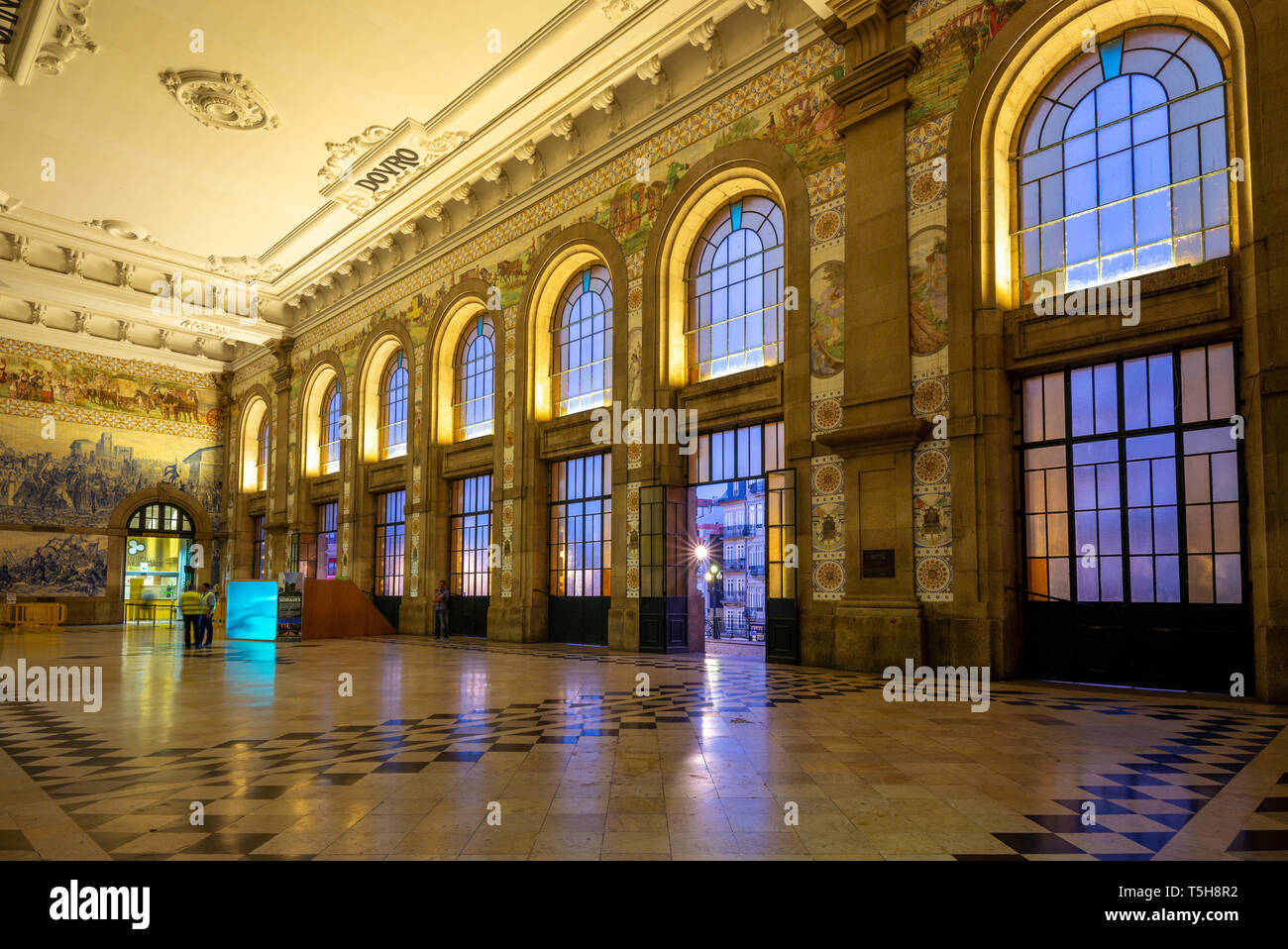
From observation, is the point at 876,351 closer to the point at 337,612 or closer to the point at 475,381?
the point at 475,381

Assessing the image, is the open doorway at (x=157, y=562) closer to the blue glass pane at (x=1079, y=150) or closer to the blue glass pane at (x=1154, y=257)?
the blue glass pane at (x=1079, y=150)

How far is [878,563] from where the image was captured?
1186 cm

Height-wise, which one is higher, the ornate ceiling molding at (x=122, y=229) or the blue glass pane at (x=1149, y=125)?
the ornate ceiling molding at (x=122, y=229)

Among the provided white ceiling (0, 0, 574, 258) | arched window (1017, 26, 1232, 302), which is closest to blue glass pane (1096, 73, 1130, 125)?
arched window (1017, 26, 1232, 302)

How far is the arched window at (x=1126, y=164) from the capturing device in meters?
9.77

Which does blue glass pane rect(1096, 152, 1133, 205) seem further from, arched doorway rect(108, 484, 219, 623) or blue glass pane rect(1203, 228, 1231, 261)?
arched doorway rect(108, 484, 219, 623)

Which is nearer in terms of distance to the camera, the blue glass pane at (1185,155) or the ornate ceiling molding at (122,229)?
the blue glass pane at (1185,155)

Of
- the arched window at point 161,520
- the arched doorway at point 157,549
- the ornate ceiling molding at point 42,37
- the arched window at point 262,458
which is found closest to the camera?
the ornate ceiling molding at point 42,37

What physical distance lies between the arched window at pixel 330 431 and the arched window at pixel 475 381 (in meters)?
6.73

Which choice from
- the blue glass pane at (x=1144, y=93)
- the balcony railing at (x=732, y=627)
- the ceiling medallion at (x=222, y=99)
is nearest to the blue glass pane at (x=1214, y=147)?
the blue glass pane at (x=1144, y=93)

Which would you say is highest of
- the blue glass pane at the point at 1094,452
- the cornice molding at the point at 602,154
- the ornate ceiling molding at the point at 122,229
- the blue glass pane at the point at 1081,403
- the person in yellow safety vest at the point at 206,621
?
the ornate ceiling molding at the point at 122,229

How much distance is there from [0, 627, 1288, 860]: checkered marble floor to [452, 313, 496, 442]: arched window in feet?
37.9

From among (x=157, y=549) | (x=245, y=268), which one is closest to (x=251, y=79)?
(x=245, y=268)
